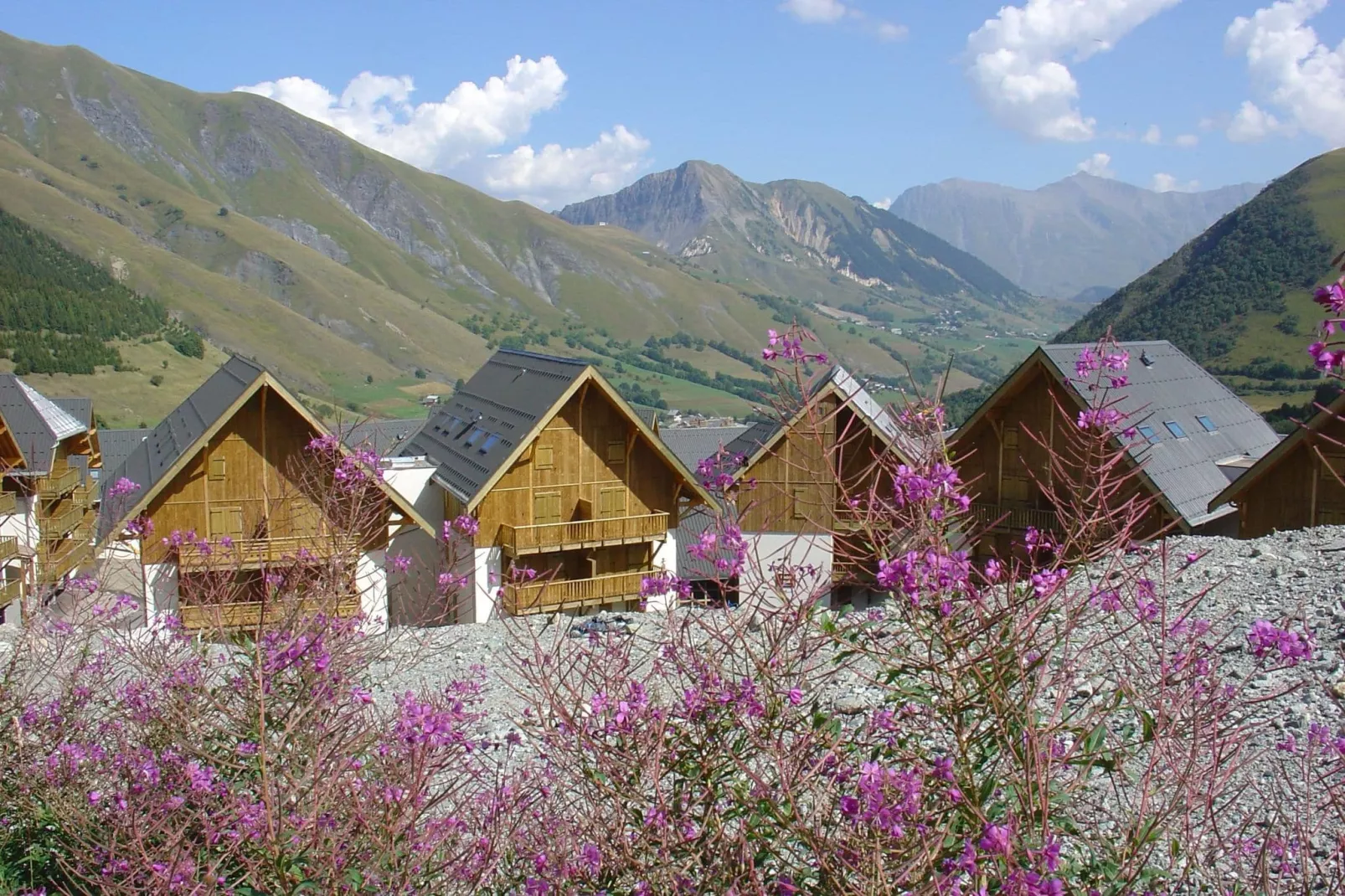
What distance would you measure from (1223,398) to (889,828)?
100 feet

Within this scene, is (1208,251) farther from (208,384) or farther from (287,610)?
(287,610)

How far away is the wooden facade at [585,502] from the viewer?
2725cm

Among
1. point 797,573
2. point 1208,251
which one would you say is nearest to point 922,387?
point 797,573

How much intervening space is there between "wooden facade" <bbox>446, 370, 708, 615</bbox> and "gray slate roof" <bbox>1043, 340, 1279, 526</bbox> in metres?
10.4

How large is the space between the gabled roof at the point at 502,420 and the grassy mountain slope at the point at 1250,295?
6536 cm

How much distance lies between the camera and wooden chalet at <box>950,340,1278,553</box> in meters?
25.2

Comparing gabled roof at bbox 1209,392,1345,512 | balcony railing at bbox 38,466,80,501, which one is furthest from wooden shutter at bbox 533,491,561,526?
gabled roof at bbox 1209,392,1345,512

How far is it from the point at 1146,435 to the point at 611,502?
1305 centimetres

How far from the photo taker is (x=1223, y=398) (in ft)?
102

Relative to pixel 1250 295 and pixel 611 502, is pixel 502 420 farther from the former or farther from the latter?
pixel 1250 295

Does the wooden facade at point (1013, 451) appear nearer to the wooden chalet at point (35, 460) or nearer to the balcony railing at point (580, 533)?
the balcony railing at point (580, 533)

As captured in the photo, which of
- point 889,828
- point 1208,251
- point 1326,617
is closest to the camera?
point 889,828

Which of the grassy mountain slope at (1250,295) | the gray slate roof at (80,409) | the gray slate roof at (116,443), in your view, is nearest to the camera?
the gray slate roof at (80,409)

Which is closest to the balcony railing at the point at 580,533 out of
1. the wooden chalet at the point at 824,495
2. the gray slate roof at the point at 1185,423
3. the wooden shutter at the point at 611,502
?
the wooden shutter at the point at 611,502
